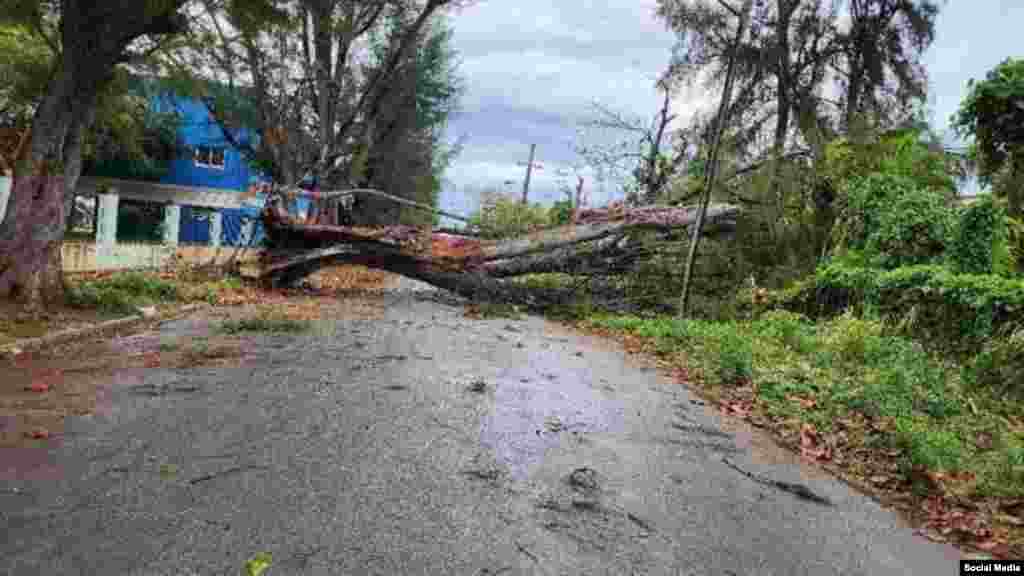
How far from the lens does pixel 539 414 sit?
643 cm

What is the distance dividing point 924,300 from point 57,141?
44.0 ft

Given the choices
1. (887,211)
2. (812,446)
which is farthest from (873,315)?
(812,446)

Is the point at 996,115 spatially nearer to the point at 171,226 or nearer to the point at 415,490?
the point at 415,490

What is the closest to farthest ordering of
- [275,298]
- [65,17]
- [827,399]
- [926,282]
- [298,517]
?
[298,517], [827,399], [65,17], [926,282], [275,298]

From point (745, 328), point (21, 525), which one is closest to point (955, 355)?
point (745, 328)

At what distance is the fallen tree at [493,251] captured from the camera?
16.7 metres

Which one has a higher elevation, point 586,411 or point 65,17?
point 65,17

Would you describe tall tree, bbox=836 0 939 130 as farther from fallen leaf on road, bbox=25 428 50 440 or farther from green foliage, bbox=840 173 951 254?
fallen leaf on road, bbox=25 428 50 440

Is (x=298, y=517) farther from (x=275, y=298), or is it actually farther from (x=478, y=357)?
(x=275, y=298)

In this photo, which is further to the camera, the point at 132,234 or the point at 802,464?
the point at 132,234

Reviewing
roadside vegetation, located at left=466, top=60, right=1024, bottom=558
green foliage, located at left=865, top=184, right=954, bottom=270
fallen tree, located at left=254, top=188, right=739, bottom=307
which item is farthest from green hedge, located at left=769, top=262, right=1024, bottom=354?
fallen tree, located at left=254, top=188, right=739, bottom=307

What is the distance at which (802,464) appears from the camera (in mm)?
6039

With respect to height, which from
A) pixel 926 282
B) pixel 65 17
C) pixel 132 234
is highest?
pixel 65 17

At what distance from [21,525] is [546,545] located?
247 centimetres
